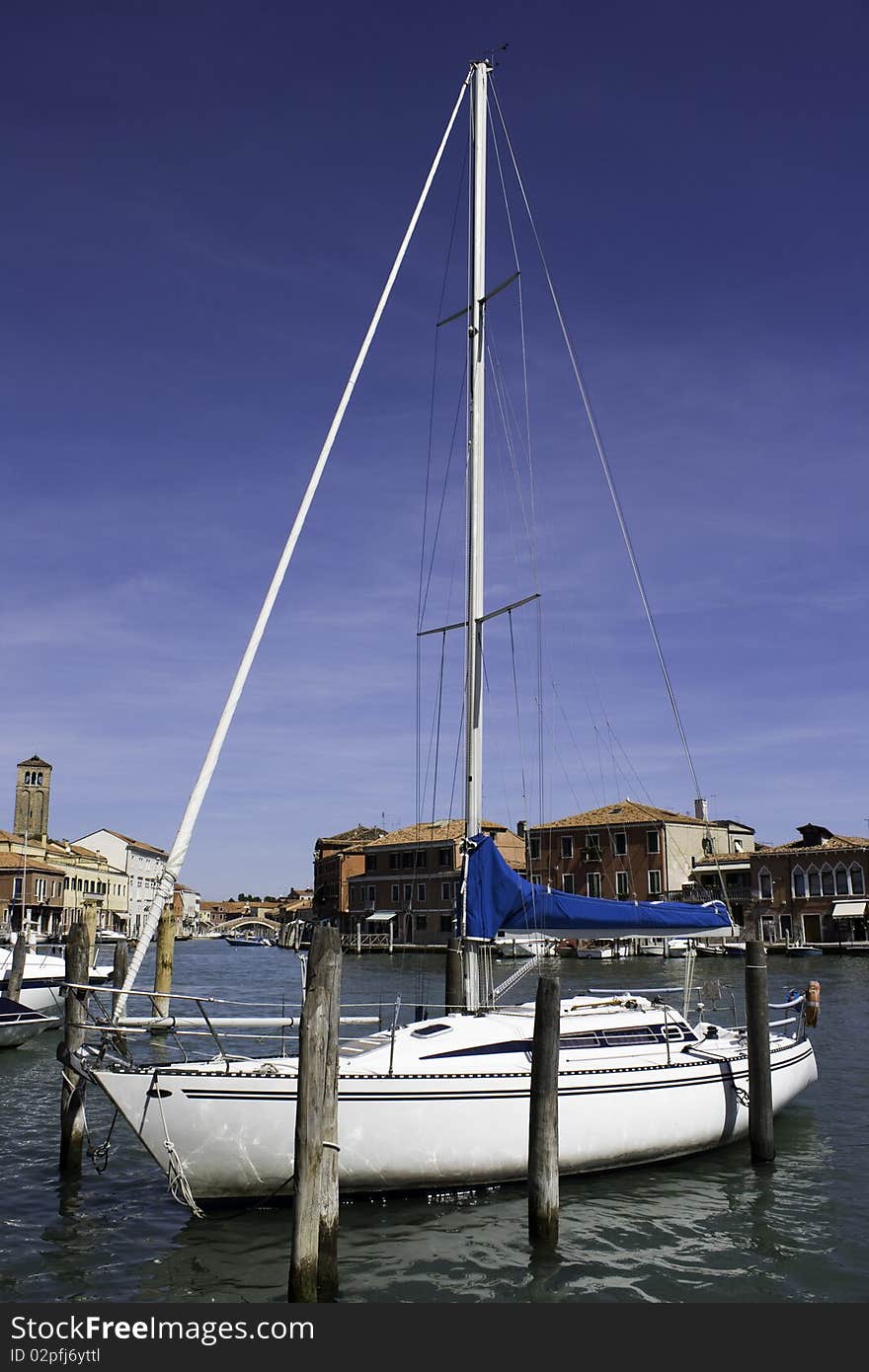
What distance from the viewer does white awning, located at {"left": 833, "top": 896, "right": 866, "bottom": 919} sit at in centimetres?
6088

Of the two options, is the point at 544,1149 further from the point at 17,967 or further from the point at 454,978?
the point at 17,967

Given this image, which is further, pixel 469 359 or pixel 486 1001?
pixel 469 359

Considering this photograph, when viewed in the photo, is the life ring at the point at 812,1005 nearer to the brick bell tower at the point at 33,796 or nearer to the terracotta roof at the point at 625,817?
the terracotta roof at the point at 625,817

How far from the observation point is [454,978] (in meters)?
14.5

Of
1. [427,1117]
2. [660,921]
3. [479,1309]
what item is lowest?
[479,1309]

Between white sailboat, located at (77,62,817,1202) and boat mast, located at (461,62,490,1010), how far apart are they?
1.3 inches

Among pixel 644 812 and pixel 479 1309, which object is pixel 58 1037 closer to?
pixel 479 1309

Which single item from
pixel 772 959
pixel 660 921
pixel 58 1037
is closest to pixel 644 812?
pixel 772 959

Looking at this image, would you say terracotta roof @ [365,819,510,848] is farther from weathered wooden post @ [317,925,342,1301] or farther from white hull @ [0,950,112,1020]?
weathered wooden post @ [317,925,342,1301]

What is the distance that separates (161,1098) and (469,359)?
11.6m

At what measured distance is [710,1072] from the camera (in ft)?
45.2

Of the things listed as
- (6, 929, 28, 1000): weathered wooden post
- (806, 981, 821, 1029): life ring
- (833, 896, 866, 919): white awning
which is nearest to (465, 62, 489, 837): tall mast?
(806, 981, 821, 1029): life ring

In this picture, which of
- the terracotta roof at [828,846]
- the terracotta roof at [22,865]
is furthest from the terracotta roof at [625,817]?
the terracotta roof at [22,865]

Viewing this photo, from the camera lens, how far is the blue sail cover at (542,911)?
46.9 feet
